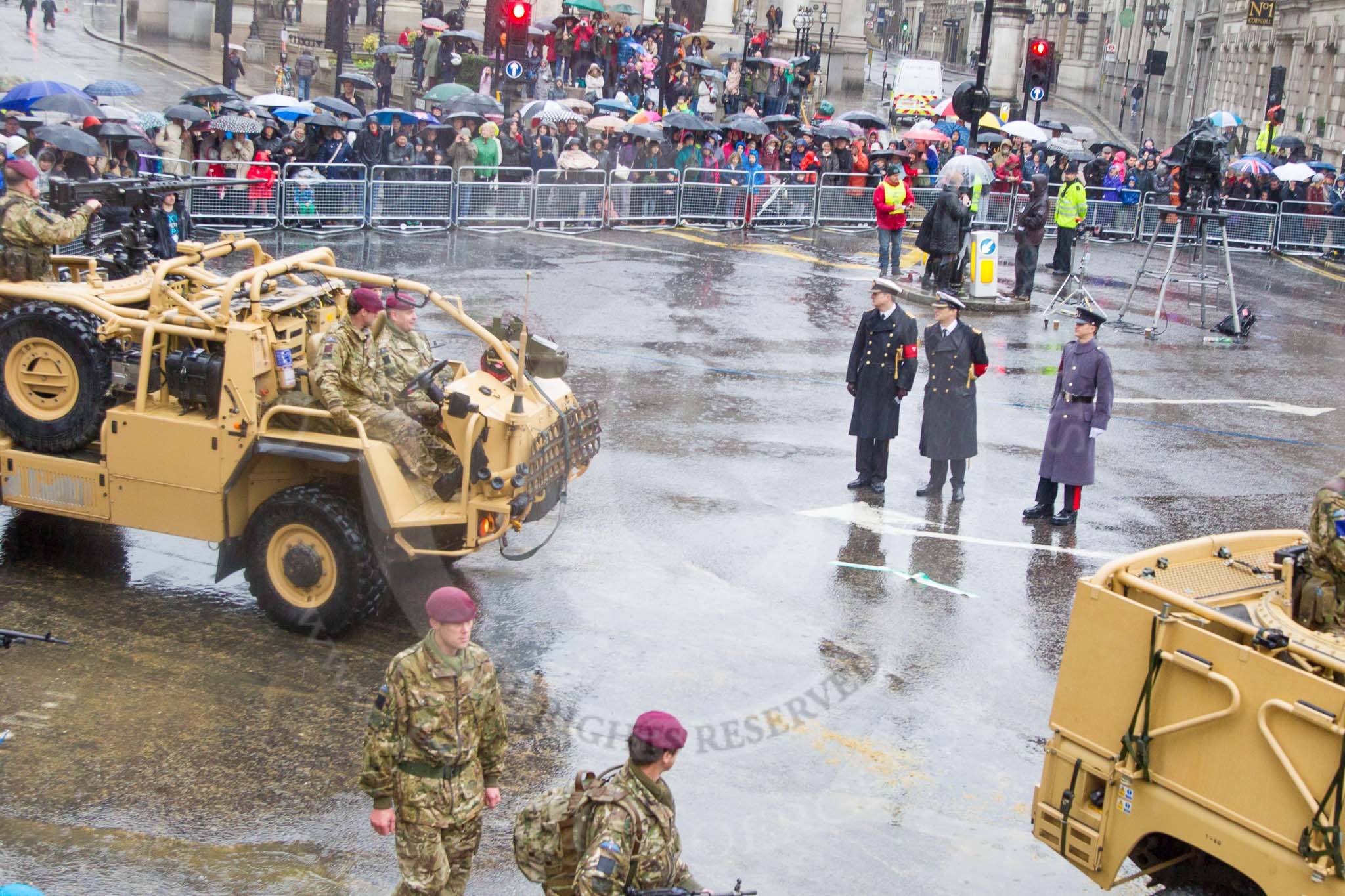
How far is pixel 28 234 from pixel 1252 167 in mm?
23522

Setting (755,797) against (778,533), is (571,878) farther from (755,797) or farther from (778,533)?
(778,533)

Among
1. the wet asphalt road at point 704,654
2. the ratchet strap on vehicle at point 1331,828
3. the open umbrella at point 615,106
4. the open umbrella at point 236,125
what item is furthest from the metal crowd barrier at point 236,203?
the ratchet strap on vehicle at point 1331,828

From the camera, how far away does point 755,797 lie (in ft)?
23.7

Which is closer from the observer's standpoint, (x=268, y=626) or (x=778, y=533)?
(x=268, y=626)

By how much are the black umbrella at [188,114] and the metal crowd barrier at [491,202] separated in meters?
3.86

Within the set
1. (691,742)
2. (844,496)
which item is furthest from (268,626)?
(844,496)

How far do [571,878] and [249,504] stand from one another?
4631 mm

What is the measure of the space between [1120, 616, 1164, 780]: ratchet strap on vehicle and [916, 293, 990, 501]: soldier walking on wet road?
6.26 meters

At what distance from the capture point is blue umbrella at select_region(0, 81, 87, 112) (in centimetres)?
2156

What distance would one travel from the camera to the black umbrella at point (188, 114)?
22000 millimetres

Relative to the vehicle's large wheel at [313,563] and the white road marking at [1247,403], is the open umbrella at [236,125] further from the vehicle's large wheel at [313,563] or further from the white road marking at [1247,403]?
the vehicle's large wheel at [313,563]

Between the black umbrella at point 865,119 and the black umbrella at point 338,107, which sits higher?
the black umbrella at point 865,119

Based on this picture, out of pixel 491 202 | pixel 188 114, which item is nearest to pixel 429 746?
pixel 188 114

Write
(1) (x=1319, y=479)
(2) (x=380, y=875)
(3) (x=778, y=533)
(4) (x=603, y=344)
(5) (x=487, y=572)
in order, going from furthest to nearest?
(4) (x=603, y=344)
(1) (x=1319, y=479)
(3) (x=778, y=533)
(5) (x=487, y=572)
(2) (x=380, y=875)
